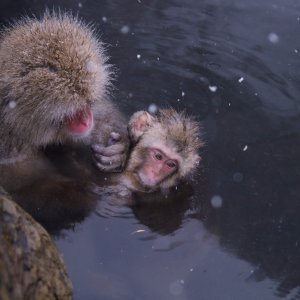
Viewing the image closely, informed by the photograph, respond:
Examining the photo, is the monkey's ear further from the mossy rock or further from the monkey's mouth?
the mossy rock

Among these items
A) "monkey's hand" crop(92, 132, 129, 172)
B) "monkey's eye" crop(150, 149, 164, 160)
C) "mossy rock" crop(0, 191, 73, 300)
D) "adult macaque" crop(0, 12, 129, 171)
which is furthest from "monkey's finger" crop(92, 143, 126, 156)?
"mossy rock" crop(0, 191, 73, 300)

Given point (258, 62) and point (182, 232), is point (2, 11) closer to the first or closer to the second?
point (258, 62)

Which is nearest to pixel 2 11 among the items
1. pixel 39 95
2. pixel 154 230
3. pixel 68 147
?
pixel 68 147

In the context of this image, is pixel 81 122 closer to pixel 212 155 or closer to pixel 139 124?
pixel 139 124

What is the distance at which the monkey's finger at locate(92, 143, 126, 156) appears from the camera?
135 inches

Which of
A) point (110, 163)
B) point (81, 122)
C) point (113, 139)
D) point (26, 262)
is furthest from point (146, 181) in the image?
point (26, 262)

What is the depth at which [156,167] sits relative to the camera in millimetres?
3354

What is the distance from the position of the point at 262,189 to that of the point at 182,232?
23.0 inches

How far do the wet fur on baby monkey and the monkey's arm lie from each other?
68 mm

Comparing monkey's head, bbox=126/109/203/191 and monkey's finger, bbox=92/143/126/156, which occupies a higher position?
monkey's head, bbox=126/109/203/191

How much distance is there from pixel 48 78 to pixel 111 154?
738 millimetres

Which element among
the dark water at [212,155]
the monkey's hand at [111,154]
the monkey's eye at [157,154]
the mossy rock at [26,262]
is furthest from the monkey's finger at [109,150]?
the mossy rock at [26,262]

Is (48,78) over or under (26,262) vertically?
over

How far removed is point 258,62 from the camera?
14.6 ft
